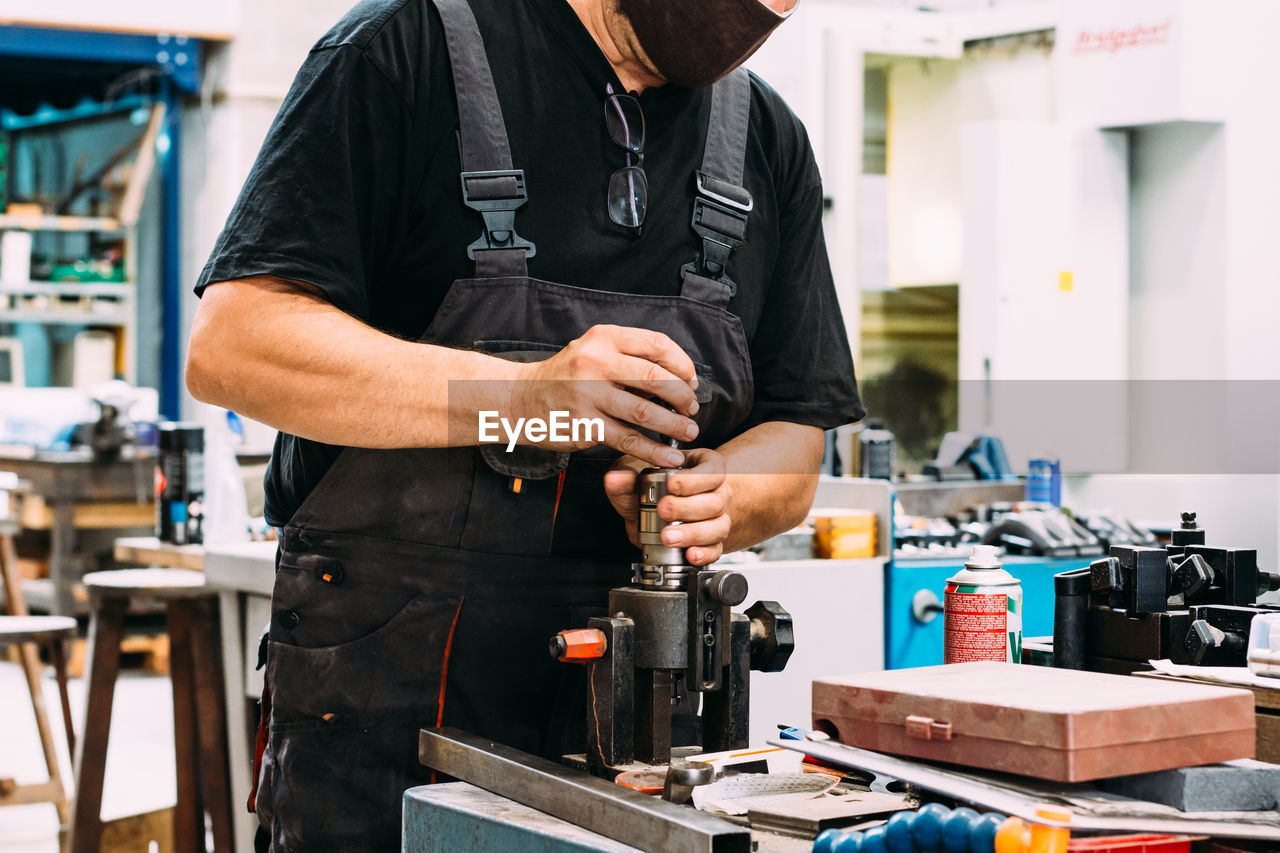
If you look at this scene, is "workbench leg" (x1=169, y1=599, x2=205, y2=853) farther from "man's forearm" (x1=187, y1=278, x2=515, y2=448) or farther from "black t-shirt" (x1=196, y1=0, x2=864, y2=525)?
"man's forearm" (x1=187, y1=278, x2=515, y2=448)

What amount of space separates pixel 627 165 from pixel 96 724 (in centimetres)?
213

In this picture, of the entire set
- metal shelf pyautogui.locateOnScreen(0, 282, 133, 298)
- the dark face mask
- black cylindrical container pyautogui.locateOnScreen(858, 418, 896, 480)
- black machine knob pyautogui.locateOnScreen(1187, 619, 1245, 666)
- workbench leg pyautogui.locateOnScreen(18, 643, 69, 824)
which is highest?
metal shelf pyautogui.locateOnScreen(0, 282, 133, 298)

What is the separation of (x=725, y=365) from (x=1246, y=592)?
22.5 inches

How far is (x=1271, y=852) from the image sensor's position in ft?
2.85

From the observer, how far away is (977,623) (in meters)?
1.27

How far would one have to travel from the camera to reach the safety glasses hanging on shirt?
140cm

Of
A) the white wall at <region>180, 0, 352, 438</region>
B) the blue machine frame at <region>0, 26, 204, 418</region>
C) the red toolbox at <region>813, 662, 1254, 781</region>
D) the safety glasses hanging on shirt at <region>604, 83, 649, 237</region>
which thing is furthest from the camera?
the blue machine frame at <region>0, 26, 204, 418</region>

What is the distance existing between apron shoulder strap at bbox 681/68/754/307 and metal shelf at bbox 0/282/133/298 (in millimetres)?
6689

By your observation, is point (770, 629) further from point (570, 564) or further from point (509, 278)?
point (509, 278)

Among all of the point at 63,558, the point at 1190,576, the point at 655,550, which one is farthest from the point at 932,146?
the point at 655,550

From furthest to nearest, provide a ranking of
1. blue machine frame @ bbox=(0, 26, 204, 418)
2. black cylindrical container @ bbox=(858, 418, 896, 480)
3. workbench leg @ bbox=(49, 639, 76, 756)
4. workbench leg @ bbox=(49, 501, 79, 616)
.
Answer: blue machine frame @ bbox=(0, 26, 204, 418) < workbench leg @ bbox=(49, 501, 79, 616) < black cylindrical container @ bbox=(858, 418, 896, 480) < workbench leg @ bbox=(49, 639, 76, 756)

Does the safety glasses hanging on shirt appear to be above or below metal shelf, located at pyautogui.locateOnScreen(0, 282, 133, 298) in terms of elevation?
below

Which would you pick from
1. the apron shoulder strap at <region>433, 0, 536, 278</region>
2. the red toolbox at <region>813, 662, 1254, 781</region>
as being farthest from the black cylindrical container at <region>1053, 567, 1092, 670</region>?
the apron shoulder strap at <region>433, 0, 536, 278</region>

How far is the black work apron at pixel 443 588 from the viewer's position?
1.30 metres
